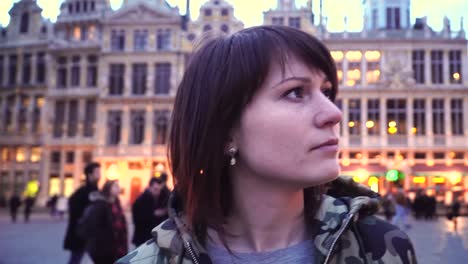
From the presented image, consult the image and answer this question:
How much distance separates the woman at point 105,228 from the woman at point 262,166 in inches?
150

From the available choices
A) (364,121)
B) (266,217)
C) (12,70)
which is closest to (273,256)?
(266,217)

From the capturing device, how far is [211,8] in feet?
102

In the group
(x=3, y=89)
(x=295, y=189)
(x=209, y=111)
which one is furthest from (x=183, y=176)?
(x=3, y=89)

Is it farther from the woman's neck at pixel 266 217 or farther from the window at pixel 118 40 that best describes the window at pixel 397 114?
the woman's neck at pixel 266 217

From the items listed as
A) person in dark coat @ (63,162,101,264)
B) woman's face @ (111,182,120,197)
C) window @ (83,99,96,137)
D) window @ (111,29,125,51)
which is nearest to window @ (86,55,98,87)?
window @ (83,99,96,137)

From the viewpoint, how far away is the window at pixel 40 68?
34250mm

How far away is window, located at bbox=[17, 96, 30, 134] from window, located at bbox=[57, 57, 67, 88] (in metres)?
2.69

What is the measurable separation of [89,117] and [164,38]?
293 inches

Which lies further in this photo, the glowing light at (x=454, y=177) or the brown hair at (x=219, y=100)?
the glowing light at (x=454, y=177)

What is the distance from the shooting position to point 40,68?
34.4 meters

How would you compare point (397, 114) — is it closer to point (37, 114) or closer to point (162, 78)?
point (162, 78)

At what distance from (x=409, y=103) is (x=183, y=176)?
3079 centimetres

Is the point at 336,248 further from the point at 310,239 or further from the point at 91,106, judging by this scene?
the point at 91,106

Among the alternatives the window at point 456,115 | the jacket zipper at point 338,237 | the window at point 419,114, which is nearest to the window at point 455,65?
the window at point 456,115
